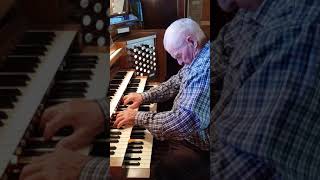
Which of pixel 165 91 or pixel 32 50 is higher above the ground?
pixel 32 50

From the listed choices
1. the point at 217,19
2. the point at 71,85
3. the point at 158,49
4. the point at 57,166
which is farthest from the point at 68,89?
the point at 217,19

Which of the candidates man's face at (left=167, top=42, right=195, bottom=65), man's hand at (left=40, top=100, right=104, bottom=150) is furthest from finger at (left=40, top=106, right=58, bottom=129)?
man's face at (left=167, top=42, right=195, bottom=65)

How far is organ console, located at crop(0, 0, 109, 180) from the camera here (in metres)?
0.59

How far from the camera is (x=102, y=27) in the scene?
0.65 metres

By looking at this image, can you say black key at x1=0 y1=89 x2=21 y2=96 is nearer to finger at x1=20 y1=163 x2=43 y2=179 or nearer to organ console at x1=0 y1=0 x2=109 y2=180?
organ console at x1=0 y1=0 x2=109 y2=180

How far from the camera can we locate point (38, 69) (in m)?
0.61

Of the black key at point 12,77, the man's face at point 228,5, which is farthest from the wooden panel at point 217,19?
the black key at point 12,77

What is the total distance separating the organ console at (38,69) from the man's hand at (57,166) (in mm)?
12

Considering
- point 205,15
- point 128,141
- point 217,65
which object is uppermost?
point 205,15

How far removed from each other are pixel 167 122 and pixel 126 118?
3.0 inches

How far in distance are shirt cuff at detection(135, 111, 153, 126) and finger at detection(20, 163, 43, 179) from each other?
8.5 inches

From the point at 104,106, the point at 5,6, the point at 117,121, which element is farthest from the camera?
the point at 117,121

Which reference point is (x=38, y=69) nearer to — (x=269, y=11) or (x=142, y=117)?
(x=142, y=117)

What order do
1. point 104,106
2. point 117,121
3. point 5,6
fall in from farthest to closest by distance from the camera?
1. point 117,121
2. point 104,106
3. point 5,6
